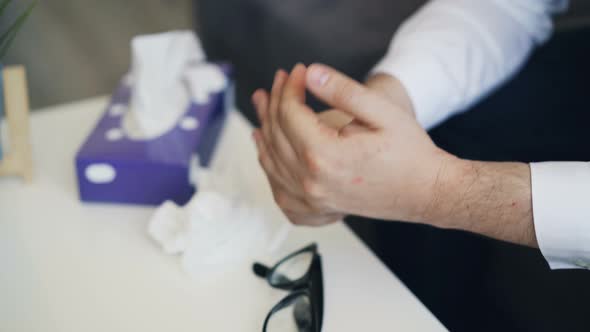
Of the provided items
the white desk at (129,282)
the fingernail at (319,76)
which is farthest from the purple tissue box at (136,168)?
the fingernail at (319,76)

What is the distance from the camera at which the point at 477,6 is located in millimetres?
786

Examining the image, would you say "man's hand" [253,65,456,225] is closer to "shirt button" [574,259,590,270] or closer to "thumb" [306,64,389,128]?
"thumb" [306,64,389,128]

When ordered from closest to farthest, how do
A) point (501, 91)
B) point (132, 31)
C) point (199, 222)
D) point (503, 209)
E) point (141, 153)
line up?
point (503, 209)
point (199, 222)
point (141, 153)
point (501, 91)
point (132, 31)

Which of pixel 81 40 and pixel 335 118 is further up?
pixel 335 118

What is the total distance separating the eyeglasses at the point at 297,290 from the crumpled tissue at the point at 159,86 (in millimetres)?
281

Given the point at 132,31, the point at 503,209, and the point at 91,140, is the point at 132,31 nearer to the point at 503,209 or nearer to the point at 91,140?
Result: the point at 91,140

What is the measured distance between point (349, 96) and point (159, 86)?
0.37m

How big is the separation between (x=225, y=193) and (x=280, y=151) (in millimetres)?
136

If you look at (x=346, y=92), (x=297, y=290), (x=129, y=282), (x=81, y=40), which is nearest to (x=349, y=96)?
(x=346, y=92)

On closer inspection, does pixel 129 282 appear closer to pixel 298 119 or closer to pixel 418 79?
pixel 298 119

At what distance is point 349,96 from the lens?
1.74 feet

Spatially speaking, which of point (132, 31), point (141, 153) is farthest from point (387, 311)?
point (132, 31)

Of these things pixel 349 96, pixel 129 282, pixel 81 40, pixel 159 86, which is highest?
pixel 349 96

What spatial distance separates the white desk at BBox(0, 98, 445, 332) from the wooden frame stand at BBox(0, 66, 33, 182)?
Answer: 0.10ft
